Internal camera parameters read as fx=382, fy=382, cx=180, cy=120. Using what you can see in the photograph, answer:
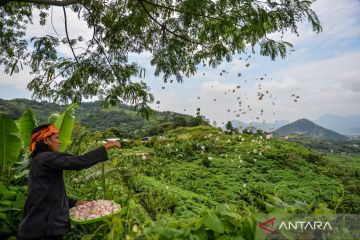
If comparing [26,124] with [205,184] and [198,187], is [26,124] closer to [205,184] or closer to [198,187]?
[198,187]

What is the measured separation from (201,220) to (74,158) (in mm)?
2005

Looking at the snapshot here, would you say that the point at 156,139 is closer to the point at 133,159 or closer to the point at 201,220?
the point at 133,159

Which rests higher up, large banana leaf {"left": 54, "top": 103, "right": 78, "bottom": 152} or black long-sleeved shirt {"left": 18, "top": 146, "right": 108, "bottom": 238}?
large banana leaf {"left": 54, "top": 103, "right": 78, "bottom": 152}

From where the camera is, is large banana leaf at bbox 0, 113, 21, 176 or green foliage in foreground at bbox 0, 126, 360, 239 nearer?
green foliage in foreground at bbox 0, 126, 360, 239

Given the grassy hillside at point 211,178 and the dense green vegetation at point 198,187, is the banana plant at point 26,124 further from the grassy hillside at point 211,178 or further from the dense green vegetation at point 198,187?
the grassy hillside at point 211,178

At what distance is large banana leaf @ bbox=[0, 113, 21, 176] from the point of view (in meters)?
5.76

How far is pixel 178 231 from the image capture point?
6.45ft

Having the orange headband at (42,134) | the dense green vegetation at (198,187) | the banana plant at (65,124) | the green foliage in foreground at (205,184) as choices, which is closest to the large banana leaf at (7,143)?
the dense green vegetation at (198,187)

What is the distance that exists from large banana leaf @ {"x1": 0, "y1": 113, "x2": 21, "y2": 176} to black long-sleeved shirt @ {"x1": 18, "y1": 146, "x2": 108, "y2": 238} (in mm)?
2181

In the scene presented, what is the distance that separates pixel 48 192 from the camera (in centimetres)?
379

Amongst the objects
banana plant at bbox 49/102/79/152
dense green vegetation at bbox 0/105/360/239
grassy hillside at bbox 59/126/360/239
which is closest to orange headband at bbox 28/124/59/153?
dense green vegetation at bbox 0/105/360/239

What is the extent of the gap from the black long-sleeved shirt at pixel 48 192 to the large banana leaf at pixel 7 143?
2181 millimetres

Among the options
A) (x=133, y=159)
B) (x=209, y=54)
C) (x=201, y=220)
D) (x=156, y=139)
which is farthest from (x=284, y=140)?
(x=201, y=220)

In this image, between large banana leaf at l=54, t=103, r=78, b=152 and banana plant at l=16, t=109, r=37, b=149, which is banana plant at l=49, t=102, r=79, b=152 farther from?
banana plant at l=16, t=109, r=37, b=149
